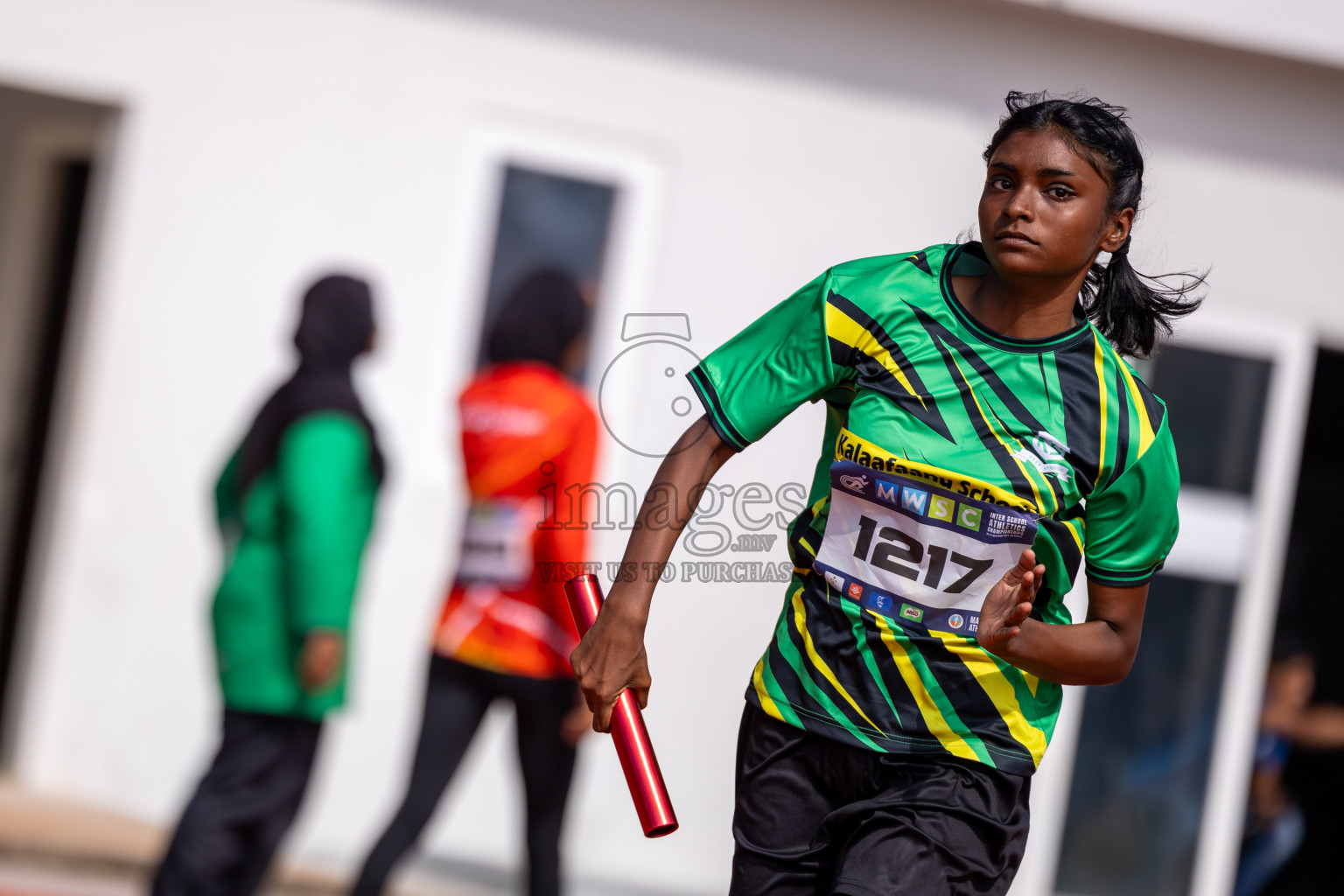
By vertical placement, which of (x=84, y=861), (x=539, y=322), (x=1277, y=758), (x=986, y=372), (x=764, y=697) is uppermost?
(x=539, y=322)

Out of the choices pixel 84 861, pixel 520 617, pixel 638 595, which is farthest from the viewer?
pixel 84 861

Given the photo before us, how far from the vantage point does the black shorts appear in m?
2.29

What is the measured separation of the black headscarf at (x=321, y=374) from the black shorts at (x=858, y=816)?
2049 millimetres

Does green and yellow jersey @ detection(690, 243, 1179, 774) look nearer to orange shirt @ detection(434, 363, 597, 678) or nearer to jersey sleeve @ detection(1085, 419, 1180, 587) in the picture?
jersey sleeve @ detection(1085, 419, 1180, 587)

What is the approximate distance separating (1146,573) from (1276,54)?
16.1 ft

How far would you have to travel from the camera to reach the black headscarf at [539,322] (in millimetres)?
4434

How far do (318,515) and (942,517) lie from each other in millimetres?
2177

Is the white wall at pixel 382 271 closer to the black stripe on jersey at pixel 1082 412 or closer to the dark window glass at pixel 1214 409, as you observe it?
the dark window glass at pixel 1214 409

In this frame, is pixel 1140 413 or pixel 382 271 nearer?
pixel 1140 413

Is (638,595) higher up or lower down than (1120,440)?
lower down

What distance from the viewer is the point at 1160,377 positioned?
6.55 m

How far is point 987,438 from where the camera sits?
7.52 ft

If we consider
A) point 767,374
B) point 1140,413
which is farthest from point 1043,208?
point 767,374

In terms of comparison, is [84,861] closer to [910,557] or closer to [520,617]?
[520,617]
